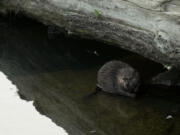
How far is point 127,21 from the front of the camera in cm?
607

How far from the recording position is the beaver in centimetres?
642

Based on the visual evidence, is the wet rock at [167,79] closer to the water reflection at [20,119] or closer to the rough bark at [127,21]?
the rough bark at [127,21]

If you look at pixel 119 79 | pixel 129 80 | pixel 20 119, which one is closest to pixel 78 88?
pixel 119 79

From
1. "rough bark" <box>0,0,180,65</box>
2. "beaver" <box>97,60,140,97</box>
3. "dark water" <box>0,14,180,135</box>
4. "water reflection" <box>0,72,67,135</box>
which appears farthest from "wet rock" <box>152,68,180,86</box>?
"water reflection" <box>0,72,67,135</box>

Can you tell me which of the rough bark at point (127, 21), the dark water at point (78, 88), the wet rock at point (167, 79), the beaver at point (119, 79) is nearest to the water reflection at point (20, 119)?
the dark water at point (78, 88)

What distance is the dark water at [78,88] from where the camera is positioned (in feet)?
18.4

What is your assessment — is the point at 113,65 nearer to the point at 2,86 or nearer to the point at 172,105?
the point at 172,105

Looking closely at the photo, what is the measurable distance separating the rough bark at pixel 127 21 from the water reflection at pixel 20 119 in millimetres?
1819

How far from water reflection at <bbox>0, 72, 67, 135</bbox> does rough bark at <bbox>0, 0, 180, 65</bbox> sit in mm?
1819

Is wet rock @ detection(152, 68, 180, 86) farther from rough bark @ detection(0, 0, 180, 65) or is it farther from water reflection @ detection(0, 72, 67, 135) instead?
water reflection @ detection(0, 72, 67, 135)

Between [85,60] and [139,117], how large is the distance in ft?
7.07

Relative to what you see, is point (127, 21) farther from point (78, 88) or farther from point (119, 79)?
point (78, 88)

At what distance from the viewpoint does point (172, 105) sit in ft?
19.9

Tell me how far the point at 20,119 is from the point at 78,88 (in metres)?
1.34
